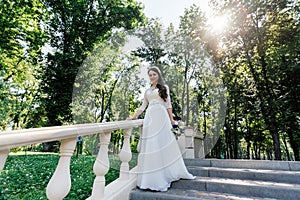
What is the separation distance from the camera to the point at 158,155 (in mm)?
2117

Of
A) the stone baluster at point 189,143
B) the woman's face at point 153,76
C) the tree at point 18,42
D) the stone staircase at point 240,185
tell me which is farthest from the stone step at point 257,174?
the tree at point 18,42

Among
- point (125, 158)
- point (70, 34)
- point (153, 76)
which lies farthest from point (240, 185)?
point (70, 34)

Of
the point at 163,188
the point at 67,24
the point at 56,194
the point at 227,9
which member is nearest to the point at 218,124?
the point at 163,188

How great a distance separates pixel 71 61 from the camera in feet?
30.8

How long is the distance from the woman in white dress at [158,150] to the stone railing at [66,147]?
0.77ft

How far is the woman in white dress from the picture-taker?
2035mm

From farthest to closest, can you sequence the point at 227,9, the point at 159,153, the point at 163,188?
1. the point at 227,9
2. the point at 159,153
3. the point at 163,188

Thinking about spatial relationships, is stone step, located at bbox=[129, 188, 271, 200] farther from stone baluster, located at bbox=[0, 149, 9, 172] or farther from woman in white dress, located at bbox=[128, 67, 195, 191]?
stone baluster, located at bbox=[0, 149, 9, 172]

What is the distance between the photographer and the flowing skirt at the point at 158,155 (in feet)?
6.66

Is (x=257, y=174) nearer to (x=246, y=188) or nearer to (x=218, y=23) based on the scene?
(x=246, y=188)

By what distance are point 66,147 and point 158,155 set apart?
50.6 inches

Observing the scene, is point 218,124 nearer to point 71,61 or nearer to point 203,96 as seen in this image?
point 203,96

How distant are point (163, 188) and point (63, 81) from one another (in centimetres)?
923

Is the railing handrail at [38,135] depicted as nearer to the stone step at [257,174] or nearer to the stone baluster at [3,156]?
the stone baluster at [3,156]
